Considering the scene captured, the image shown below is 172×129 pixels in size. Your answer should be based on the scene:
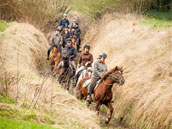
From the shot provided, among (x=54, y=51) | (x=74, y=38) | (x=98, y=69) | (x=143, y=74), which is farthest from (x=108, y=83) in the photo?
(x=74, y=38)

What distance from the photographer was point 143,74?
44.1 feet

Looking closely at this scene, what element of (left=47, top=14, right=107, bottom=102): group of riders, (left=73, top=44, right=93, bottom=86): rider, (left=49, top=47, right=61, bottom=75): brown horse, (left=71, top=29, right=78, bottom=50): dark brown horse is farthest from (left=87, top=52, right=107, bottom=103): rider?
(left=71, top=29, right=78, bottom=50): dark brown horse

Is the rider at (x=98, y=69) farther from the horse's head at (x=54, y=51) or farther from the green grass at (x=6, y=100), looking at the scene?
the horse's head at (x=54, y=51)

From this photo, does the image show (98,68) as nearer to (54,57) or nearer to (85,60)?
(85,60)

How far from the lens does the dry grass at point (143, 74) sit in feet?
36.4

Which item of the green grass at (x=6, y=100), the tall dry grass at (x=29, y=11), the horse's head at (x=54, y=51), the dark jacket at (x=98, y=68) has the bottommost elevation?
the green grass at (x=6, y=100)

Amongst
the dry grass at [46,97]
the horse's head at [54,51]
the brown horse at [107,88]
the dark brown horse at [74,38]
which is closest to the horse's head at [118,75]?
the brown horse at [107,88]

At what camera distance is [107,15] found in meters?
27.0

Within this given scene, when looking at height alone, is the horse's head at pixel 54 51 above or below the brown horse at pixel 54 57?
above

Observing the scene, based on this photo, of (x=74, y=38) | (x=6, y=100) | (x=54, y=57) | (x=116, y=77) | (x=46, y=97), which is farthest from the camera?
(x=74, y=38)

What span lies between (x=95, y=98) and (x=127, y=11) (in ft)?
46.9

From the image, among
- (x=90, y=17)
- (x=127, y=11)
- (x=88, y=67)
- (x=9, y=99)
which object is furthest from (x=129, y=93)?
(x=90, y=17)

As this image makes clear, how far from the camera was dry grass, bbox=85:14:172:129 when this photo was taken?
11.1m

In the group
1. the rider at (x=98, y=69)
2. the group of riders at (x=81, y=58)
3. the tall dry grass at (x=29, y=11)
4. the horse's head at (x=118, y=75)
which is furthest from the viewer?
the tall dry grass at (x=29, y=11)
